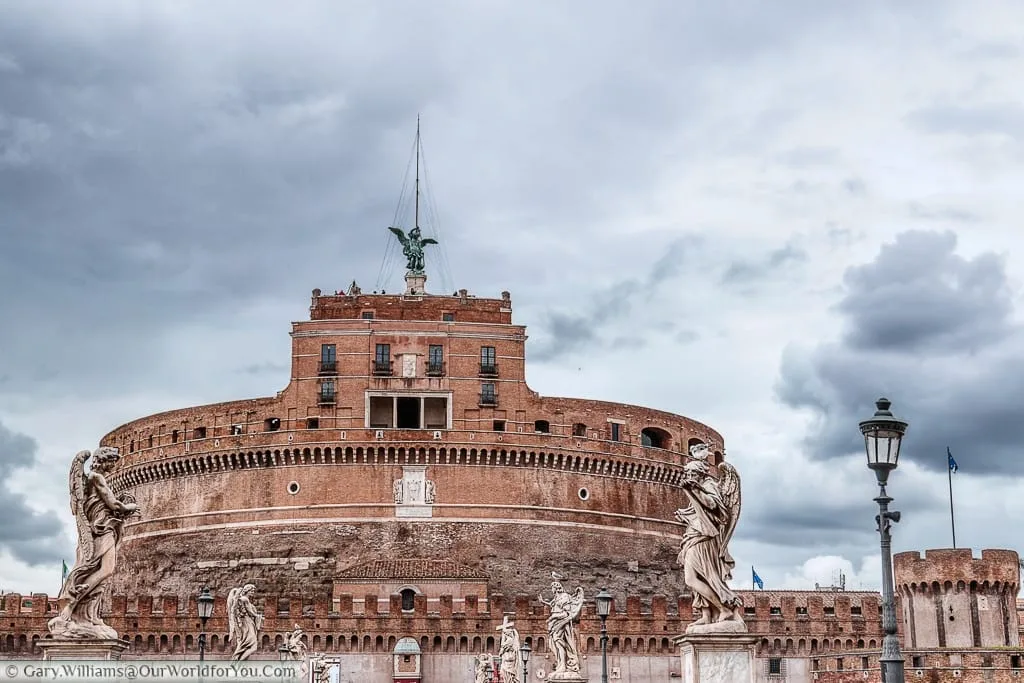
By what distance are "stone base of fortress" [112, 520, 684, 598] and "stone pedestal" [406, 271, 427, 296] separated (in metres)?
17.0

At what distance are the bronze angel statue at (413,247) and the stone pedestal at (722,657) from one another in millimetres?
75541

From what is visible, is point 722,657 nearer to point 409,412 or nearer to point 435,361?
point 435,361

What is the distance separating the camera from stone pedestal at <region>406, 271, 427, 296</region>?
8900 cm

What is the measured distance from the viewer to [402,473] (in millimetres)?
78000

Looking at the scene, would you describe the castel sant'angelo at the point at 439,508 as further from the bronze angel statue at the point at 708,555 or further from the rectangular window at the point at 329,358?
the bronze angel statue at the point at 708,555

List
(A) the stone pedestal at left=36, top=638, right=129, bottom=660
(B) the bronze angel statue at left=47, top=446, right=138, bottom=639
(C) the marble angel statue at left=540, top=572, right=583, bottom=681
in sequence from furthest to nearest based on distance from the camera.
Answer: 1. (C) the marble angel statue at left=540, top=572, right=583, bottom=681
2. (B) the bronze angel statue at left=47, top=446, right=138, bottom=639
3. (A) the stone pedestal at left=36, top=638, right=129, bottom=660

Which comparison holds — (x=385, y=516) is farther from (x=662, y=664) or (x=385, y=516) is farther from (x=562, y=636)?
(x=562, y=636)

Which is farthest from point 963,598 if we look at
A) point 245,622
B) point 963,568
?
point 245,622

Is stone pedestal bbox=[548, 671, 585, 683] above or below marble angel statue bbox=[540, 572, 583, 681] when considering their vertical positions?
below

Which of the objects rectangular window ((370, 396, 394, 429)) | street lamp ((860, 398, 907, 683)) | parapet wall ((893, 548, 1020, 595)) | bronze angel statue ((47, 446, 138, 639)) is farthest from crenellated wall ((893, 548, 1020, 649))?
bronze angel statue ((47, 446, 138, 639))

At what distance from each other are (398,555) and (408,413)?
8.27m

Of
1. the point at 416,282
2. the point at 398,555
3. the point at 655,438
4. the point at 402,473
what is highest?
the point at 416,282

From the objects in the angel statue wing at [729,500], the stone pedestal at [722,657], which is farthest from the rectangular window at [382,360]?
the stone pedestal at [722,657]

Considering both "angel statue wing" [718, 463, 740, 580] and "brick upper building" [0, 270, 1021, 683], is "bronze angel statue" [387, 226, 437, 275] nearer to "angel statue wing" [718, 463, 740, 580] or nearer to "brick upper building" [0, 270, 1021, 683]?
"brick upper building" [0, 270, 1021, 683]
